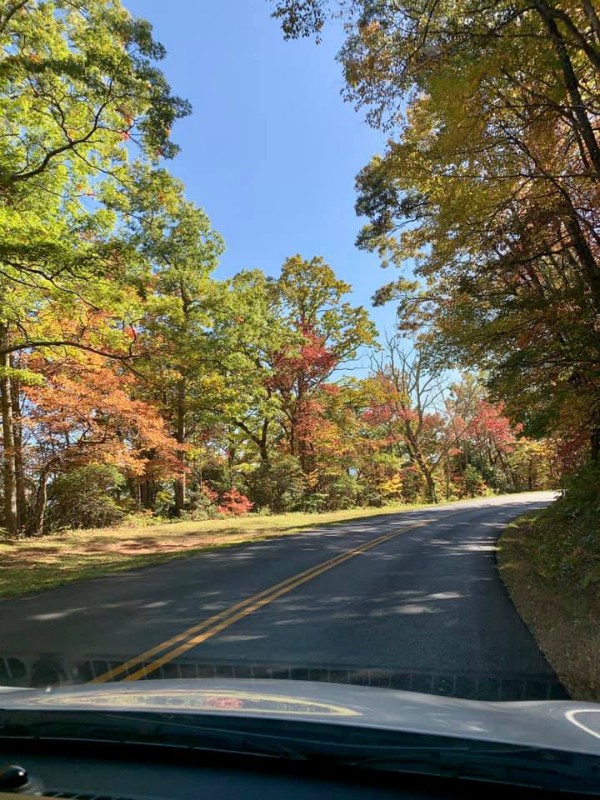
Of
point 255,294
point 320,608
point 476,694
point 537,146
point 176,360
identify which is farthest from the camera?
point 255,294

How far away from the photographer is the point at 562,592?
30.2ft

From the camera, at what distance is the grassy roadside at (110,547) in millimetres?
12780

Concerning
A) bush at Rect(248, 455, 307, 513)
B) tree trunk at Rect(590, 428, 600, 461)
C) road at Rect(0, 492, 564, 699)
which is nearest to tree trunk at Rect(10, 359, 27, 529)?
road at Rect(0, 492, 564, 699)

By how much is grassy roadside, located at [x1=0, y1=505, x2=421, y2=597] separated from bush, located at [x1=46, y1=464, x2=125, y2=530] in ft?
6.69

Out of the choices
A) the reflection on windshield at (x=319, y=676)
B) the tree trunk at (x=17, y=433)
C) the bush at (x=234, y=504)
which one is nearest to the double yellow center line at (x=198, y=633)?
the reflection on windshield at (x=319, y=676)

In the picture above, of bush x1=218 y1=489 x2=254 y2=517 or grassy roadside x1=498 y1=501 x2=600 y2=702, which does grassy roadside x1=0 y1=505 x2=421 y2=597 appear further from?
grassy roadside x1=498 y1=501 x2=600 y2=702

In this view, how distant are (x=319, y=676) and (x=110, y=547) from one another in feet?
44.7

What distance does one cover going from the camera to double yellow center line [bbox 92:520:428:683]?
231 inches

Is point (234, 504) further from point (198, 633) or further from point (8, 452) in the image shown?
point (198, 633)

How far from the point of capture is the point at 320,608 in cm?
863

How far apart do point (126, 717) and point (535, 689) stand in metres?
3.73

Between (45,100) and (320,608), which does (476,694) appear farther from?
(45,100)

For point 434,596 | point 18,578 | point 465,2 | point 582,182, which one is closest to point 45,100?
point 465,2

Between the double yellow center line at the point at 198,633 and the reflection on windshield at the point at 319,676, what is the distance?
158mm
